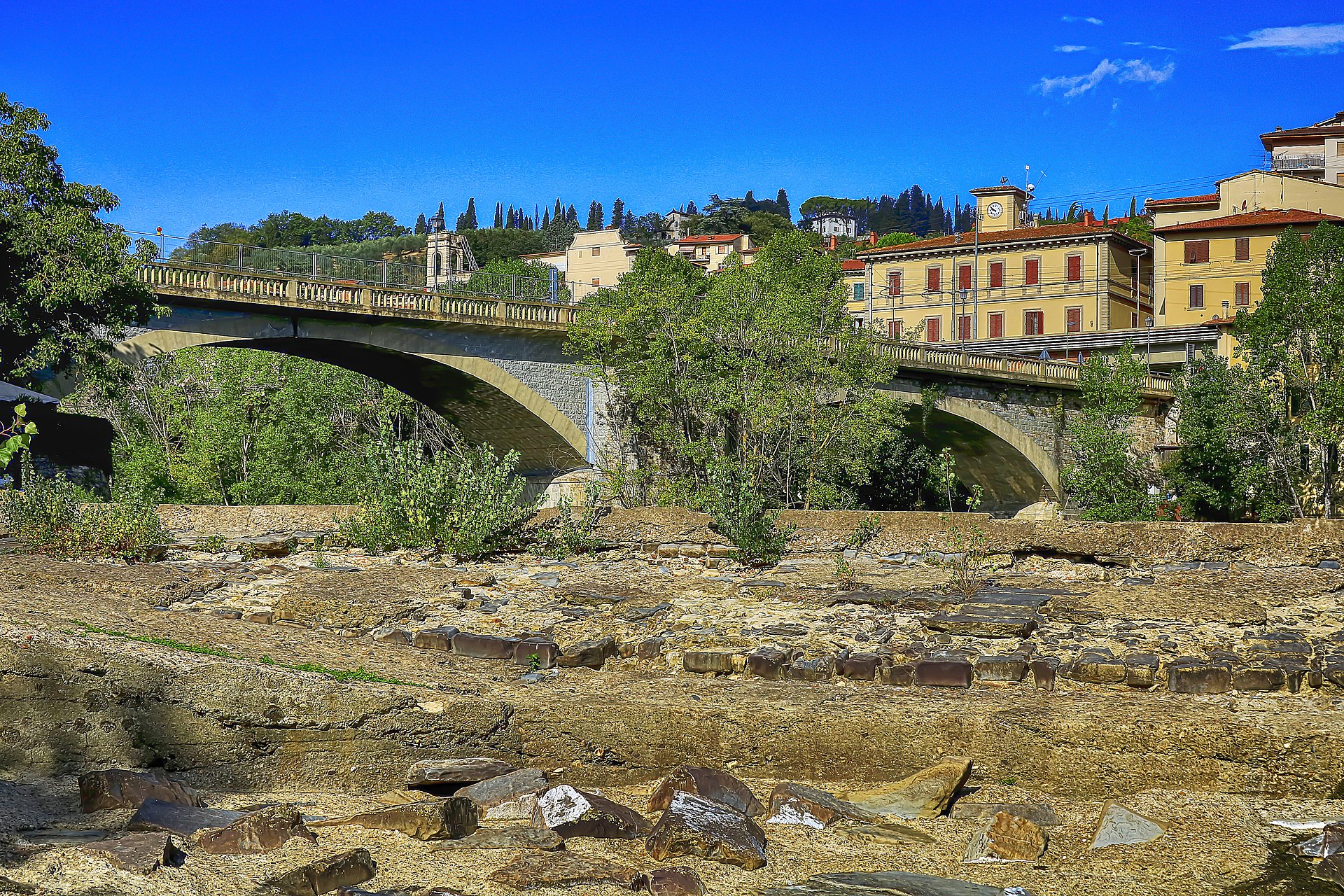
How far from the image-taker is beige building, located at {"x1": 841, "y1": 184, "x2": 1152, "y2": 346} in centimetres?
5103

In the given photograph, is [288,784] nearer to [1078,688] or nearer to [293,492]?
[1078,688]

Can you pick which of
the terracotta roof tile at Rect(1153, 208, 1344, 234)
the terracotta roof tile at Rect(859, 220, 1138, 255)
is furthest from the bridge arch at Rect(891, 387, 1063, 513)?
the terracotta roof tile at Rect(1153, 208, 1344, 234)

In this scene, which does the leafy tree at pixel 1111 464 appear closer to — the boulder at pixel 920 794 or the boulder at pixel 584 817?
the boulder at pixel 920 794

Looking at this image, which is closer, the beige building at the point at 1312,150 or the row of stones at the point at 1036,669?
the row of stones at the point at 1036,669

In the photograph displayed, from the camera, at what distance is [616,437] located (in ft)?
97.2

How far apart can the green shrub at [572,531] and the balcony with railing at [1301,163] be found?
5438 centimetres

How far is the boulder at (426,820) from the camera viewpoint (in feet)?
12.8

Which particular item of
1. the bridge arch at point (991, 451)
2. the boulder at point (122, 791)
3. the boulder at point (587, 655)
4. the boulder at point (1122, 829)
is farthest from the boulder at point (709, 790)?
the bridge arch at point (991, 451)

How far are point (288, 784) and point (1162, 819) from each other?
10.4ft

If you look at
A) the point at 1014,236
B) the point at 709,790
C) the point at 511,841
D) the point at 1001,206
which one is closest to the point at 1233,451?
the point at 709,790

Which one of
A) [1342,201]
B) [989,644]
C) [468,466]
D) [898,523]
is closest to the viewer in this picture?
[989,644]

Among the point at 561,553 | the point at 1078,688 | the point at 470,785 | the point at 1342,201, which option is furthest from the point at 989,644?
the point at 1342,201

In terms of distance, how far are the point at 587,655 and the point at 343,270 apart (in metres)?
21.3

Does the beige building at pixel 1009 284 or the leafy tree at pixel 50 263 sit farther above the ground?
the beige building at pixel 1009 284
